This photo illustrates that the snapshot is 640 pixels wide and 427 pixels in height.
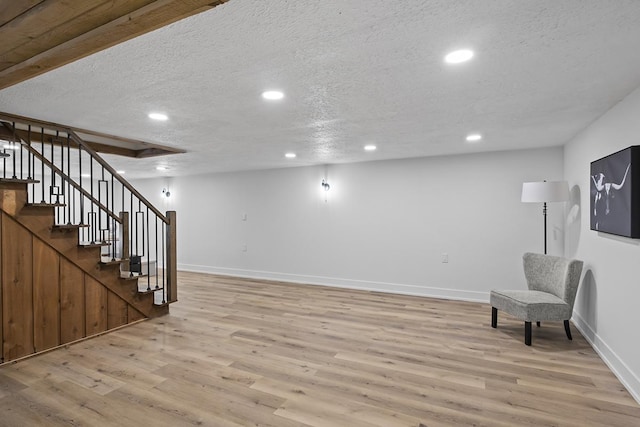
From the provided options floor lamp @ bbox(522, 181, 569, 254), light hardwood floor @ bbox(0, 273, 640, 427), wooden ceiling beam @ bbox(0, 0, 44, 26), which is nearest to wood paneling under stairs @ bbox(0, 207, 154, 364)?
light hardwood floor @ bbox(0, 273, 640, 427)

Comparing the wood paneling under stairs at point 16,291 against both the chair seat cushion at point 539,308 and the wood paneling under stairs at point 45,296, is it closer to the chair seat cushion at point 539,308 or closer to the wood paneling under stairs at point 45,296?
the wood paneling under stairs at point 45,296

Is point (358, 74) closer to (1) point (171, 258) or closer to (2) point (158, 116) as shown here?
(2) point (158, 116)

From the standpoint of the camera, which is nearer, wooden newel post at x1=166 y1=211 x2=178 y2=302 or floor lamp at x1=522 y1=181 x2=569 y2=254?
floor lamp at x1=522 y1=181 x2=569 y2=254

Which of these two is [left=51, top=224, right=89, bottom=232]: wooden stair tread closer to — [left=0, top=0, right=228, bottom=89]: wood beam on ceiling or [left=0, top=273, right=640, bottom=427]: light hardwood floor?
[left=0, top=273, right=640, bottom=427]: light hardwood floor

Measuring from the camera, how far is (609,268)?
298 cm

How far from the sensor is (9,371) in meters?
2.88

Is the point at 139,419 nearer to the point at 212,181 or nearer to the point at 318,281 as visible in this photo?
the point at 318,281

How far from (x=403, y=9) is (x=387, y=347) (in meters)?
2.96

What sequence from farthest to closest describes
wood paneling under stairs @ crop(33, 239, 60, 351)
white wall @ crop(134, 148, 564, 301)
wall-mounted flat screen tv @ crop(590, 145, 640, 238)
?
white wall @ crop(134, 148, 564, 301)
wood paneling under stairs @ crop(33, 239, 60, 351)
wall-mounted flat screen tv @ crop(590, 145, 640, 238)

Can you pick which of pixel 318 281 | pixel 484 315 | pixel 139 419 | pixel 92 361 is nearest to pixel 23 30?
pixel 139 419

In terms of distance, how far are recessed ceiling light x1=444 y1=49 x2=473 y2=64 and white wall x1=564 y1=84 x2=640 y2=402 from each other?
60.3 inches

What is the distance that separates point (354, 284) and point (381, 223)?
1198 mm

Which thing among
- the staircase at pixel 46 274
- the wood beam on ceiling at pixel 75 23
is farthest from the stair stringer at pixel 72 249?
the wood beam on ceiling at pixel 75 23

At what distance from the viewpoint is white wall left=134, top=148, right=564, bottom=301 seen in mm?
4977
